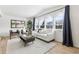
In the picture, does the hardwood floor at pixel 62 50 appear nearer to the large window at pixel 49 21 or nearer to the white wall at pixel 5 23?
Result: the large window at pixel 49 21

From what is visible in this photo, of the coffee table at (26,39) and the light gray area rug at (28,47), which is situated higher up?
the coffee table at (26,39)

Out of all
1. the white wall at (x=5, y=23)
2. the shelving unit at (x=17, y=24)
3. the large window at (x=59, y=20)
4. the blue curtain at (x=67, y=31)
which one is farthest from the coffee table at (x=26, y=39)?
the blue curtain at (x=67, y=31)

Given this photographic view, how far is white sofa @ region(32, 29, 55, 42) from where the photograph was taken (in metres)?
1.76

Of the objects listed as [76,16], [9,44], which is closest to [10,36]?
[9,44]

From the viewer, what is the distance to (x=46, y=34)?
1.79m

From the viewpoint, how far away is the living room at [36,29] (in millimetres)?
1676

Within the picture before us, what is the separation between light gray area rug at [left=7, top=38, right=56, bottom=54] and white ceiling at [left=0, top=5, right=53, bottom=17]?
Answer: 64cm

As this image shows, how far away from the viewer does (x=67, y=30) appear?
1.76 meters

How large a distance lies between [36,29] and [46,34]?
0.94 ft

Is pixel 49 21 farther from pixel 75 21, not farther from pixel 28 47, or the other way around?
pixel 28 47

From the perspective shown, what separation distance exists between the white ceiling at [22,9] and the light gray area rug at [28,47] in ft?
2.11

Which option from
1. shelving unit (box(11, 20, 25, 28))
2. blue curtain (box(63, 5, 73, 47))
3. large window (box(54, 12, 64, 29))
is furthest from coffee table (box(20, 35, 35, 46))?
blue curtain (box(63, 5, 73, 47))
